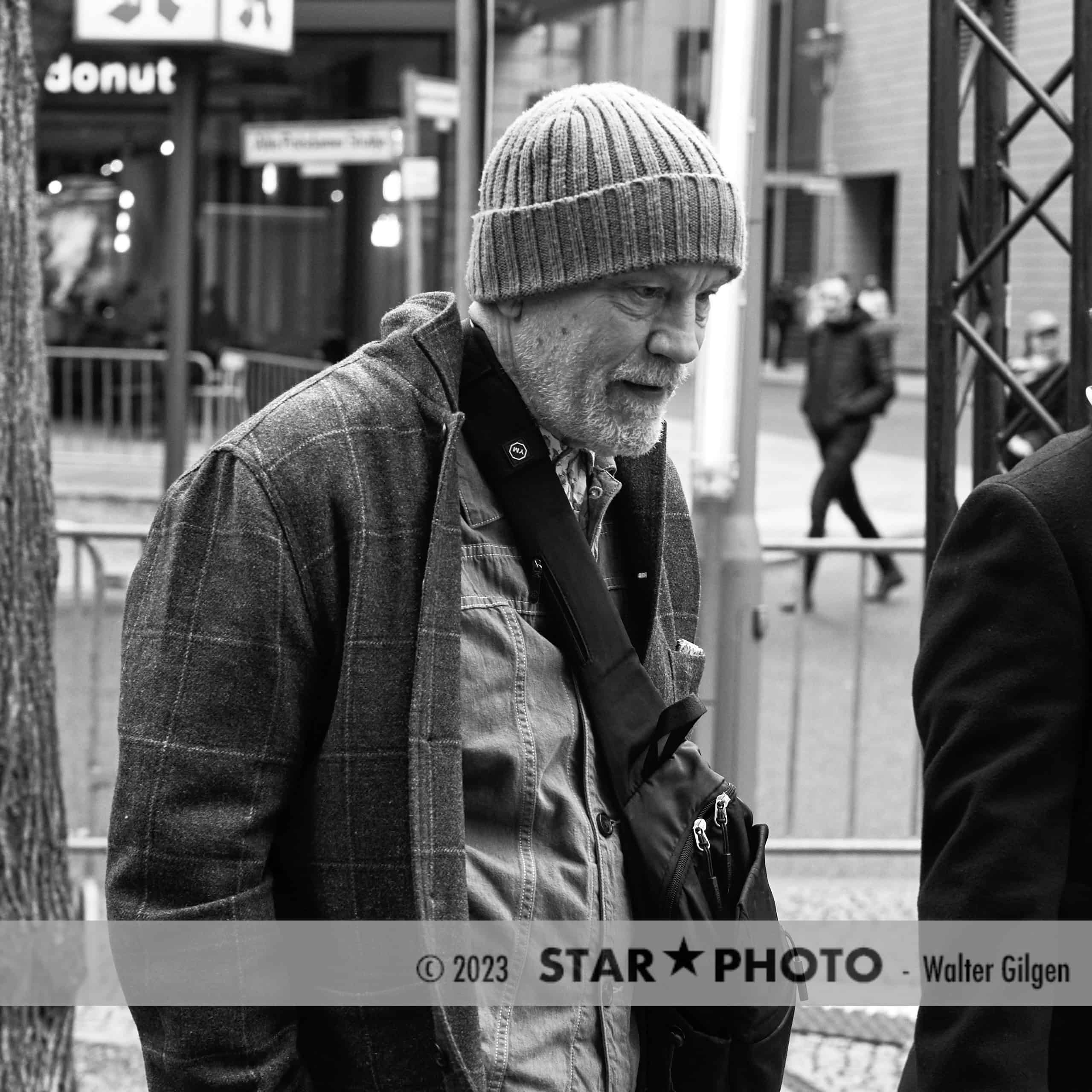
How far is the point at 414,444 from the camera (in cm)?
183

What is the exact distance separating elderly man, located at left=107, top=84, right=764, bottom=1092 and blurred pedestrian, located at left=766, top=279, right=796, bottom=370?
109 ft

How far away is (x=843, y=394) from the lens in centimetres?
1246

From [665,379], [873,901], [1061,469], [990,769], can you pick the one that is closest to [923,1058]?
[990,769]

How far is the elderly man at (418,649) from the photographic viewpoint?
1.72m

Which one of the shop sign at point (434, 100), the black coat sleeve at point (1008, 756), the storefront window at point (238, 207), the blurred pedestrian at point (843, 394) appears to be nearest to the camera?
the black coat sleeve at point (1008, 756)

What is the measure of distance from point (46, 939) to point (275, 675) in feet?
7.20

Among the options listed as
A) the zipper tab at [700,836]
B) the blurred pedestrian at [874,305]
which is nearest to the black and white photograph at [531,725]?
the zipper tab at [700,836]

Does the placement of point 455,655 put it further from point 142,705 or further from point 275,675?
point 142,705

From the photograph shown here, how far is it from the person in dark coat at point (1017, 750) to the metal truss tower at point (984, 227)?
1241 mm

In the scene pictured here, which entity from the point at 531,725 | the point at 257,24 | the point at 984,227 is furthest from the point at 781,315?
the point at 531,725

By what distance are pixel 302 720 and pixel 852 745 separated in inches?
183

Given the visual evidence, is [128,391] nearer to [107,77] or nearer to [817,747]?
[107,77]

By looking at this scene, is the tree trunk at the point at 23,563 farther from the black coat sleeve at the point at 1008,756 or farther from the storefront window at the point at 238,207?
the storefront window at the point at 238,207

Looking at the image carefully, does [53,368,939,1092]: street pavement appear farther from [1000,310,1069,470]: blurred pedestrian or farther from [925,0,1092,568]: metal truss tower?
[1000,310,1069,470]: blurred pedestrian
